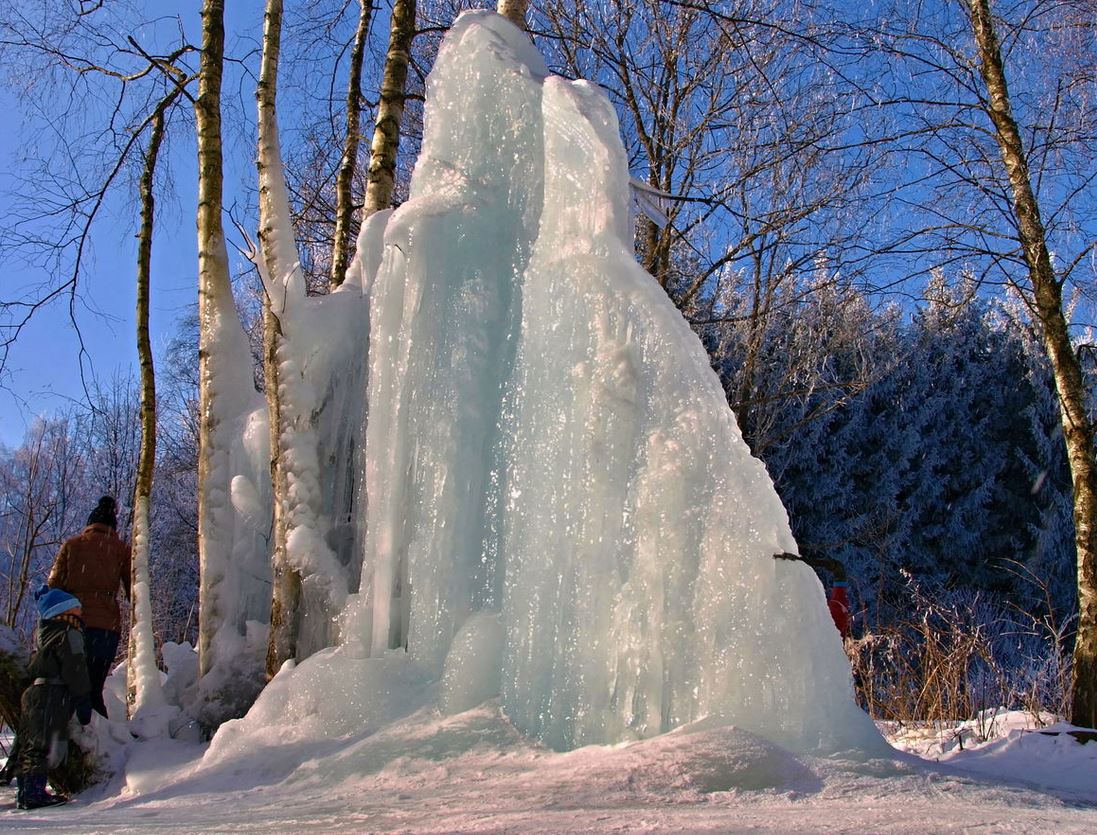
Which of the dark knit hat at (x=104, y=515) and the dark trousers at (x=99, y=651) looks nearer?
the dark trousers at (x=99, y=651)

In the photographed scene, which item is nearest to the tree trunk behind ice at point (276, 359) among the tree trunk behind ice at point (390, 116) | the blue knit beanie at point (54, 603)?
the tree trunk behind ice at point (390, 116)

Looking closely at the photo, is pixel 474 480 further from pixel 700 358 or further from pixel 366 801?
pixel 366 801

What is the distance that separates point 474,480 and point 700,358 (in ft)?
3.68

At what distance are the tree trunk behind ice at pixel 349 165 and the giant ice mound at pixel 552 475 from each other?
6.89 ft

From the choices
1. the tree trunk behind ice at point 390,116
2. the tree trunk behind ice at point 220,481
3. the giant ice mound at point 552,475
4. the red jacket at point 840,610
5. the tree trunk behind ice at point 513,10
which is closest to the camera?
the giant ice mound at point 552,475

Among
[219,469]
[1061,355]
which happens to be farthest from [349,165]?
[1061,355]

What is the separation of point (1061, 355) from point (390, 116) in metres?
4.67

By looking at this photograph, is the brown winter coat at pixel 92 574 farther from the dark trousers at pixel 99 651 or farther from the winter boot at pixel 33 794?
the winter boot at pixel 33 794

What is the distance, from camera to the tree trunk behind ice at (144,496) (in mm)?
5117

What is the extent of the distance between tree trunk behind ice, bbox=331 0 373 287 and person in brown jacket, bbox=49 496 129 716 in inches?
86.3

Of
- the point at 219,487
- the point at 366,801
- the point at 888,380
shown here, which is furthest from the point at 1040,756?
the point at 888,380

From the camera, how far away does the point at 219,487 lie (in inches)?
202

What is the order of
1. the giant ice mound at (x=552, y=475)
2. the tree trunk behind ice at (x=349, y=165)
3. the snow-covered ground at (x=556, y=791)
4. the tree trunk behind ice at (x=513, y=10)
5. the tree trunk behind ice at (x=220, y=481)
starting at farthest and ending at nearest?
the tree trunk behind ice at (x=349, y=165)
the tree trunk behind ice at (x=513, y=10)
the tree trunk behind ice at (x=220, y=481)
the giant ice mound at (x=552, y=475)
the snow-covered ground at (x=556, y=791)

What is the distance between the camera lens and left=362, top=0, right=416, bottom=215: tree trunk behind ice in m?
5.47
